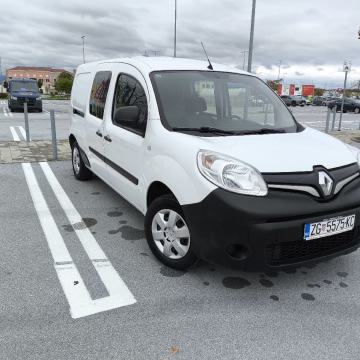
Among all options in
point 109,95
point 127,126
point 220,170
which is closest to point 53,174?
point 109,95

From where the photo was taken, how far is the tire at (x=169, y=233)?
3.08m

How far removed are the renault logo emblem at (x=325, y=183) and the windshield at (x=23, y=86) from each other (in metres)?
21.5

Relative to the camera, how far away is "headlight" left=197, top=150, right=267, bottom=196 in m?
2.65

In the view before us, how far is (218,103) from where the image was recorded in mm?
3764

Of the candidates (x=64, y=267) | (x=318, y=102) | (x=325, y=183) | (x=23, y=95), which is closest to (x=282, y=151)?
(x=325, y=183)

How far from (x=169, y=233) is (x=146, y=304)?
64cm

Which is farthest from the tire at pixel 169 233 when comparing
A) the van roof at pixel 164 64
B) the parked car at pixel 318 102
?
the parked car at pixel 318 102

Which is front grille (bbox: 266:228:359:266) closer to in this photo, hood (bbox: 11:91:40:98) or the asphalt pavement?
the asphalt pavement

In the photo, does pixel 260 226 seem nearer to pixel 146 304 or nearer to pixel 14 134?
pixel 146 304

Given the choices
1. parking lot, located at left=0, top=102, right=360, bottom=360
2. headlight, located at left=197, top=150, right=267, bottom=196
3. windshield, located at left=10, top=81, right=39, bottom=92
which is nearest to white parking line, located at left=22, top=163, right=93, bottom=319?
parking lot, located at left=0, top=102, right=360, bottom=360

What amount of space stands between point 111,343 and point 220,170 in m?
1.34

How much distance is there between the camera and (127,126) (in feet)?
12.6

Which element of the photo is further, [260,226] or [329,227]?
[329,227]

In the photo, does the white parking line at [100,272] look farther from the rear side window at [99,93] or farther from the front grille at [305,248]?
the rear side window at [99,93]
